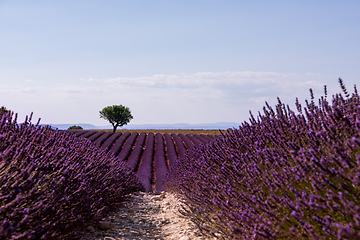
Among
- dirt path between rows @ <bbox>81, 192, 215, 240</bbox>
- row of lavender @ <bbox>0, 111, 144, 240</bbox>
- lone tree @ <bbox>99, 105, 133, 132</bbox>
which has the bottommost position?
dirt path between rows @ <bbox>81, 192, 215, 240</bbox>

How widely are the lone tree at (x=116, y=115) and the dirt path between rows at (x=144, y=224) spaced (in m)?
33.0

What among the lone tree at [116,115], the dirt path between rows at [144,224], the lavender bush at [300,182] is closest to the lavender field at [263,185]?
the lavender bush at [300,182]

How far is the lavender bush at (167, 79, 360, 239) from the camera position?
2.19 metres

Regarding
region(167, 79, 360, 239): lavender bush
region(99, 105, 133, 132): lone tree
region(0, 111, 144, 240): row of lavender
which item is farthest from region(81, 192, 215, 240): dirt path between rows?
region(99, 105, 133, 132): lone tree

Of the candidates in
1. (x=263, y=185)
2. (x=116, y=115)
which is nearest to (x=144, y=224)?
(x=263, y=185)

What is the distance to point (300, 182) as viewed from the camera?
270 centimetres

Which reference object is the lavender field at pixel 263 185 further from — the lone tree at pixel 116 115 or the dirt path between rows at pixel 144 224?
the lone tree at pixel 116 115

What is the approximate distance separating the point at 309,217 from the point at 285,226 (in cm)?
28

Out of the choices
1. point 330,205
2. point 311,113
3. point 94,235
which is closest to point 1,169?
point 94,235

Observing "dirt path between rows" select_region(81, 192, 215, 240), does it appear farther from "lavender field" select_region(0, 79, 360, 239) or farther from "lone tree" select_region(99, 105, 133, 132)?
"lone tree" select_region(99, 105, 133, 132)

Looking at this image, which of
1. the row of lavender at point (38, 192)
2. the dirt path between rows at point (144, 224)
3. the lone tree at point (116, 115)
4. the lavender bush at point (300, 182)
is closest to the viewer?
the lavender bush at point (300, 182)

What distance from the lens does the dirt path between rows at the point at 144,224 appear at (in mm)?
4391

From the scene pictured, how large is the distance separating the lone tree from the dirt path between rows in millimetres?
32984

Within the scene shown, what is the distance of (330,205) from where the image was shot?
7.22 ft
